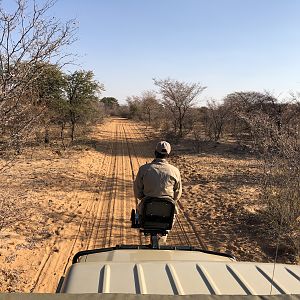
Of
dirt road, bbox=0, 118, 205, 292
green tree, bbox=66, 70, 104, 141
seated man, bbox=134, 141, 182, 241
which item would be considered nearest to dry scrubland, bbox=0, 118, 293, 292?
dirt road, bbox=0, 118, 205, 292

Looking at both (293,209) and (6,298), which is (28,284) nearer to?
(6,298)

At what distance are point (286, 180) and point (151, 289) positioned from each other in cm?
595

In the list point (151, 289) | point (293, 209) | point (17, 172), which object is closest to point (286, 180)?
point (293, 209)

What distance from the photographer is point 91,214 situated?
28.0ft

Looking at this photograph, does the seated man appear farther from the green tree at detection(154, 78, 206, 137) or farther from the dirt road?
the green tree at detection(154, 78, 206, 137)

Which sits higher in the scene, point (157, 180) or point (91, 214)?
point (157, 180)

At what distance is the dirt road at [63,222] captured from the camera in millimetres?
5832

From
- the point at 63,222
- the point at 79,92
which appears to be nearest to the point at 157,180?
the point at 63,222

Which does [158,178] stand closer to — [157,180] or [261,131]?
[157,180]

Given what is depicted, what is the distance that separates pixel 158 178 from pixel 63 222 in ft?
13.4

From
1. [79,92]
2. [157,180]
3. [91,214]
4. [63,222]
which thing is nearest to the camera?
[157,180]

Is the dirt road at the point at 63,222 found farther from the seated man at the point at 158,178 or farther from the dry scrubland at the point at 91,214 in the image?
the seated man at the point at 158,178

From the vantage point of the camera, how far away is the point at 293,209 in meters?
7.27

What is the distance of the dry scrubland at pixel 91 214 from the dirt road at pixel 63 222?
0.05 ft
